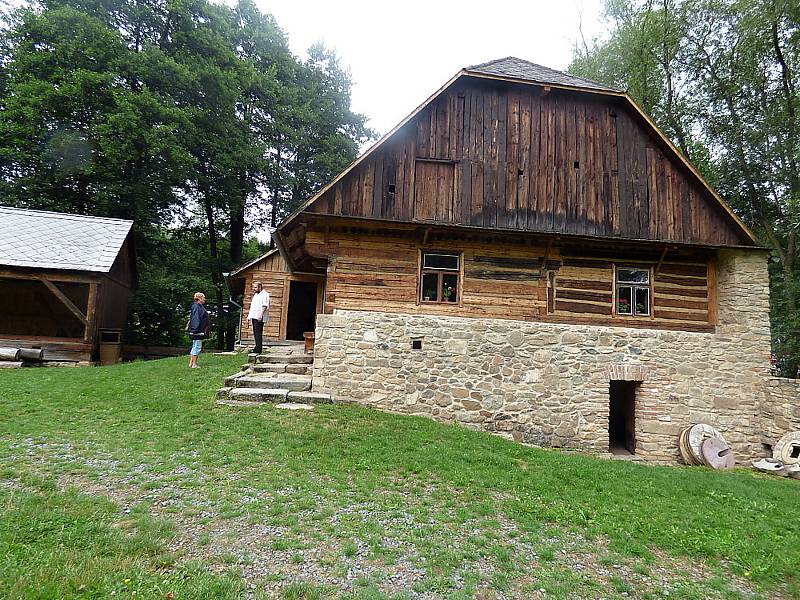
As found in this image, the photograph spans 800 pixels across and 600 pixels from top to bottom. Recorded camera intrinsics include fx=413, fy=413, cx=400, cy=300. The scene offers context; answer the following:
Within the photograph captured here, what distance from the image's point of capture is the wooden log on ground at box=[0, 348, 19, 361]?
41.8 ft

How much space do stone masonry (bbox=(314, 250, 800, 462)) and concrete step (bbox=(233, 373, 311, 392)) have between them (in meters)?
0.32

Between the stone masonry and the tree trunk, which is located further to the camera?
the tree trunk

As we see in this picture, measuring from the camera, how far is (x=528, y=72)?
426 inches

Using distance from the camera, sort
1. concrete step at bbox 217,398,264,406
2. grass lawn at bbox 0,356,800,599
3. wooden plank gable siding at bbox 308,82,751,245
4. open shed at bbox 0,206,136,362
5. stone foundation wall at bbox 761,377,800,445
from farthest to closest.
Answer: open shed at bbox 0,206,136,362 → wooden plank gable siding at bbox 308,82,751,245 → stone foundation wall at bbox 761,377,800,445 → concrete step at bbox 217,398,264,406 → grass lawn at bbox 0,356,800,599

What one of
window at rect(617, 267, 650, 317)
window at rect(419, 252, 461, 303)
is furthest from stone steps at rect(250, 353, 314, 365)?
window at rect(617, 267, 650, 317)

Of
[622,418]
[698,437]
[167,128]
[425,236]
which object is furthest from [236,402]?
[167,128]

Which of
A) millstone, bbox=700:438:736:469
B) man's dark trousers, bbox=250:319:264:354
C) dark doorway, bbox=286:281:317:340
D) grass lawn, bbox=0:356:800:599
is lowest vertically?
millstone, bbox=700:438:736:469

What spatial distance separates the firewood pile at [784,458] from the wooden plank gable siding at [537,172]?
4.72m

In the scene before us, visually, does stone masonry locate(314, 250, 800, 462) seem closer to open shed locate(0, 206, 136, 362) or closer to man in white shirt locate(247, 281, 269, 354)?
man in white shirt locate(247, 281, 269, 354)

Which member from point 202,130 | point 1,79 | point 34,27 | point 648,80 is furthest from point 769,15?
point 1,79

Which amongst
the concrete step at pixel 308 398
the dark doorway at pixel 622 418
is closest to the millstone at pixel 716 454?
the dark doorway at pixel 622 418

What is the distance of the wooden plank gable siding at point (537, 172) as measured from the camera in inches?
382

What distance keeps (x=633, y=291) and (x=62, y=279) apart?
1767 centimetres

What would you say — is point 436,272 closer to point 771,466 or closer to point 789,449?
point 771,466
